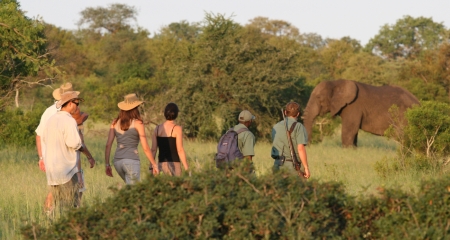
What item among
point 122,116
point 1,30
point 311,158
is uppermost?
point 1,30

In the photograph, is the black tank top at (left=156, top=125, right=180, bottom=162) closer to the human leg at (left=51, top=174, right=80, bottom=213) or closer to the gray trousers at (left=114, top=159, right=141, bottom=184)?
the gray trousers at (left=114, top=159, right=141, bottom=184)

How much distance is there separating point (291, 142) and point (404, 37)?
235ft

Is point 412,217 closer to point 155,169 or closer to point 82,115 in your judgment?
point 155,169

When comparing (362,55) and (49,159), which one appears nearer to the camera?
(49,159)

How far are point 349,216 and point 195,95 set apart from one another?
18547mm

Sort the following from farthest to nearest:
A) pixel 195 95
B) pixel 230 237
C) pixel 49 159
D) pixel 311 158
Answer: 1. pixel 195 95
2. pixel 311 158
3. pixel 49 159
4. pixel 230 237

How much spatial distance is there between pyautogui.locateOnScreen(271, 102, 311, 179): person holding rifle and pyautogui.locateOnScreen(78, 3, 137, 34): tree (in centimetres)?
7752

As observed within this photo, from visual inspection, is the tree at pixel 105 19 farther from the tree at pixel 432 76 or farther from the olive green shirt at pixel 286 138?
the olive green shirt at pixel 286 138

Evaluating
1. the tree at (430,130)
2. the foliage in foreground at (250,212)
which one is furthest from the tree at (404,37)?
the foliage in foreground at (250,212)

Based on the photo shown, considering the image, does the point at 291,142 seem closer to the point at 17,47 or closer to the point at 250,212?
the point at 250,212

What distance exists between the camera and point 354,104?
2427 centimetres

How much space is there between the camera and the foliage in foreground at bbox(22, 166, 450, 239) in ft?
18.0

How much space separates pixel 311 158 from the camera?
60.0ft

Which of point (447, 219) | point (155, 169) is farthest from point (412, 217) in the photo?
point (155, 169)
